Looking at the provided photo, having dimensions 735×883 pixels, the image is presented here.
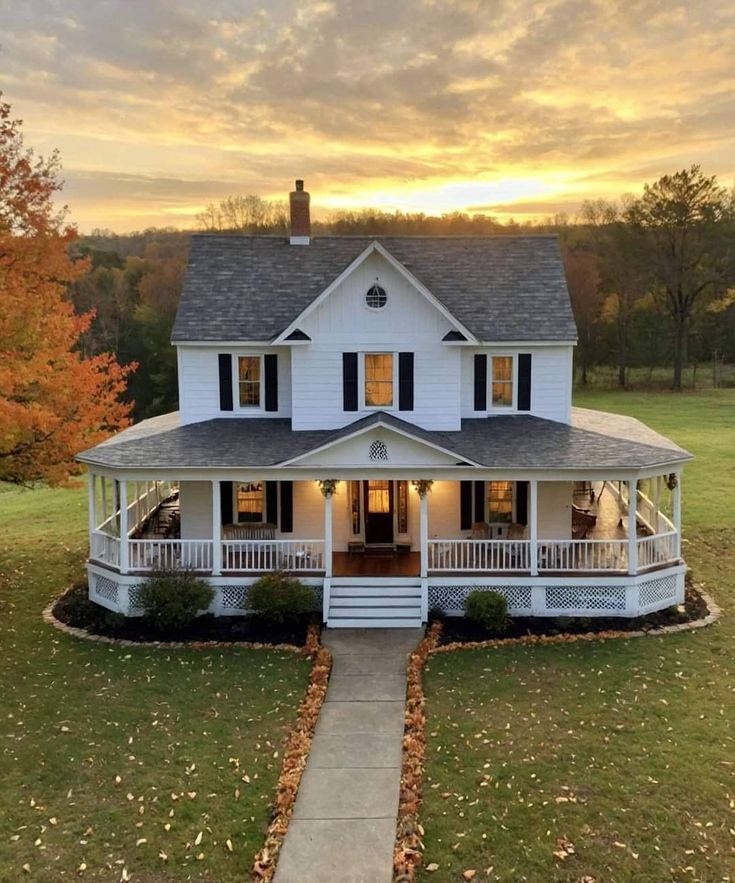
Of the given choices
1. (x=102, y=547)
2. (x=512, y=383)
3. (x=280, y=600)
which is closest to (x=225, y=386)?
(x=102, y=547)

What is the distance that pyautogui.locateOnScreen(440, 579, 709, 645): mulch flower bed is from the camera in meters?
15.2

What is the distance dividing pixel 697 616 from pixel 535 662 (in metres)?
4.84

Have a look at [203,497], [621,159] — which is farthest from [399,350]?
[621,159]

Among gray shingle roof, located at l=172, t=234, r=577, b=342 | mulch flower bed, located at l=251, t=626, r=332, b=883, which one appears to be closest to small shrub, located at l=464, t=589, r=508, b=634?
mulch flower bed, located at l=251, t=626, r=332, b=883

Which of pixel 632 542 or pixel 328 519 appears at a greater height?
pixel 328 519

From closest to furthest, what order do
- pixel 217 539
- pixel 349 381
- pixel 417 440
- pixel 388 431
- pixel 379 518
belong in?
1. pixel 417 440
2. pixel 388 431
3. pixel 217 539
4. pixel 349 381
5. pixel 379 518

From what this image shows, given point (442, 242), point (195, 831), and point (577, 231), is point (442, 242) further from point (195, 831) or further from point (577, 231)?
point (577, 231)

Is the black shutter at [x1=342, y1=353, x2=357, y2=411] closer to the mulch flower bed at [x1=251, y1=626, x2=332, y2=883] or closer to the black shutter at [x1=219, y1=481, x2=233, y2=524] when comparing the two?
the black shutter at [x1=219, y1=481, x2=233, y2=524]

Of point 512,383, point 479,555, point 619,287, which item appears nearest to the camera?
point 479,555

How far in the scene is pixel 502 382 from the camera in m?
19.4

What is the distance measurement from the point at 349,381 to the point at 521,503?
5798mm

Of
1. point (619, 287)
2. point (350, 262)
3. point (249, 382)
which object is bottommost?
point (249, 382)

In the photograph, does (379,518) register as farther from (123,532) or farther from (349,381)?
(123,532)

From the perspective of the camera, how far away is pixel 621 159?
3064 centimetres
